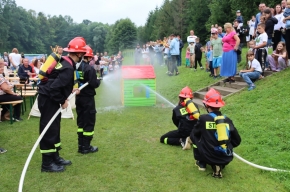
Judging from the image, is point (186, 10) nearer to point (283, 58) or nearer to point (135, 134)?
point (283, 58)

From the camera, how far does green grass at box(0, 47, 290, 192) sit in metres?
4.56

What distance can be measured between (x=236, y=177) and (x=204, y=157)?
0.67 m

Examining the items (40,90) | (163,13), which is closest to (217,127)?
(40,90)

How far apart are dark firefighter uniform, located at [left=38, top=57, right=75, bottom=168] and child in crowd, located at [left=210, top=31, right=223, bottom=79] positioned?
819 centimetres

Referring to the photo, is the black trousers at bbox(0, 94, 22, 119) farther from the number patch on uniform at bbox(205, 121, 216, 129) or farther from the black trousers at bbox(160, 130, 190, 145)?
the number patch on uniform at bbox(205, 121, 216, 129)

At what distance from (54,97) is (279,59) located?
25.9 feet

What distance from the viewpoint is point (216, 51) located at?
12.1 metres

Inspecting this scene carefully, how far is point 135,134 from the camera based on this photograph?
7293 millimetres

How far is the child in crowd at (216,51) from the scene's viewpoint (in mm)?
11983

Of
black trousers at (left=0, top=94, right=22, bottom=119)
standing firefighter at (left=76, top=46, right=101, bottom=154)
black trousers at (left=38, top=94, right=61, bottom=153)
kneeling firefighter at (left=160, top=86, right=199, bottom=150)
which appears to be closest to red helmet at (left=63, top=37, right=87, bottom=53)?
standing firefighter at (left=76, top=46, right=101, bottom=154)

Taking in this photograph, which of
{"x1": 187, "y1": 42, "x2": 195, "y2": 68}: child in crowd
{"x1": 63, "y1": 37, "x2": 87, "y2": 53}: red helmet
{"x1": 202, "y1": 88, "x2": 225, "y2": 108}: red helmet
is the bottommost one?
{"x1": 202, "y1": 88, "x2": 225, "y2": 108}: red helmet

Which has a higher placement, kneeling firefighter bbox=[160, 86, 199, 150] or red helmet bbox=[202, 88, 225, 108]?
red helmet bbox=[202, 88, 225, 108]

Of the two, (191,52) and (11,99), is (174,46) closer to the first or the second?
(191,52)

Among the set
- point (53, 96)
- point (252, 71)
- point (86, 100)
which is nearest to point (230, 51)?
point (252, 71)
